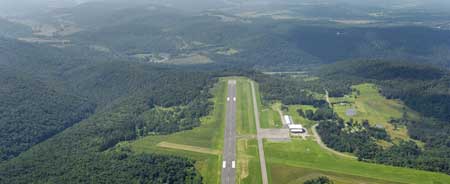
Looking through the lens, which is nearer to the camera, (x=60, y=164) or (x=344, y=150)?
(x=60, y=164)

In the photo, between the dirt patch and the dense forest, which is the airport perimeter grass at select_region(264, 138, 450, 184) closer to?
the dirt patch

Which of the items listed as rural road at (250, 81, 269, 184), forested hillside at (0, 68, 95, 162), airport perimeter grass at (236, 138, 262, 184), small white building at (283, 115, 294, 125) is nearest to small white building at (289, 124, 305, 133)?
small white building at (283, 115, 294, 125)

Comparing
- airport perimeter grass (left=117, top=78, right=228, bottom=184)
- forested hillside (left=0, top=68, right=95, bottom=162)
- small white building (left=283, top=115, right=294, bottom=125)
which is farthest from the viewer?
forested hillside (left=0, top=68, right=95, bottom=162)

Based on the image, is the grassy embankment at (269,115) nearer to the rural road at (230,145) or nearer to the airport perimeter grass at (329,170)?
the rural road at (230,145)

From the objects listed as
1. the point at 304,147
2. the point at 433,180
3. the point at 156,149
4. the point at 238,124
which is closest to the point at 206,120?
the point at 238,124

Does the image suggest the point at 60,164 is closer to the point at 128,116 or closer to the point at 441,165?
the point at 128,116

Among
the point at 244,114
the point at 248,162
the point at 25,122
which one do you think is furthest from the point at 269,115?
the point at 25,122
